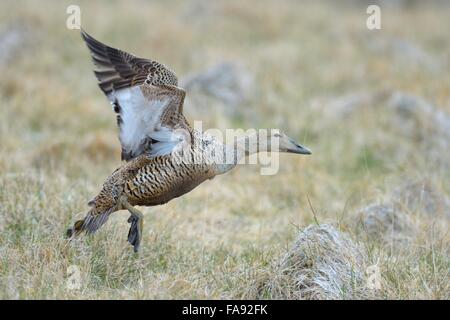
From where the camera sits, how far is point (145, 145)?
→ 17.6 feet

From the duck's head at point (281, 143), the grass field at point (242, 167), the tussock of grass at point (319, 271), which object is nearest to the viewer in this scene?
the tussock of grass at point (319, 271)

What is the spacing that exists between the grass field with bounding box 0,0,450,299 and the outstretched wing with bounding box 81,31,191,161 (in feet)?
2.33

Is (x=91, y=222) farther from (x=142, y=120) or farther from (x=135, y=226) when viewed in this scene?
(x=142, y=120)

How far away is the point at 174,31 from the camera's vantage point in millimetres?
13539

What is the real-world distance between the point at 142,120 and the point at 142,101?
131mm

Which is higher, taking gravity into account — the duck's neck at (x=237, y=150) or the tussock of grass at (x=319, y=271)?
the duck's neck at (x=237, y=150)

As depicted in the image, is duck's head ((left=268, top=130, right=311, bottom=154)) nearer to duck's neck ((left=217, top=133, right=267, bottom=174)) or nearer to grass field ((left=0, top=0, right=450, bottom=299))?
duck's neck ((left=217, top=133, right=267, bottom=174))

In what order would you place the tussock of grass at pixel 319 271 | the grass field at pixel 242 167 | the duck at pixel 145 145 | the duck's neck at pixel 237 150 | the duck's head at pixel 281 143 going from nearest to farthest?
1. the tussock of grass at pixel 319 271
2. the grass field at pixel 242 167
3. the duck at pixel 145 145
4. the duck's neck at pixel 237 150
5. the duck's head at pixel 281 143

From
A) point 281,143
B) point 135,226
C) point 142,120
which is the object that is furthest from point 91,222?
point 281,143

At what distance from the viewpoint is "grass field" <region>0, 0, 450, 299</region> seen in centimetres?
505

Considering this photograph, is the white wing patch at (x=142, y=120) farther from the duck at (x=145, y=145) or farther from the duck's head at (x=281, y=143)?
the duck's head at (x=281, y=143)

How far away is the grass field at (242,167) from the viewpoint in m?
5.05

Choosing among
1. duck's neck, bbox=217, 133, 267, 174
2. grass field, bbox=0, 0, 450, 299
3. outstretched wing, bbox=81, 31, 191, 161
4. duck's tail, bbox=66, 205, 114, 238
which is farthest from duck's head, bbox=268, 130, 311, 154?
duck's tail, bbox=66, 205, 114, 238

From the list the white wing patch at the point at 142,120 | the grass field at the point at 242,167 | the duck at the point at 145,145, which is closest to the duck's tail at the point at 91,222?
the duck at the point at 145,145
